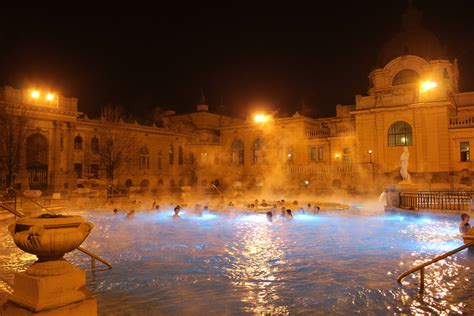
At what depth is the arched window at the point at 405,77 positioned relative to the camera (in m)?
38.5

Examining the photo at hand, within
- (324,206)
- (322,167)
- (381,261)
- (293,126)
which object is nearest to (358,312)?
(381,261)

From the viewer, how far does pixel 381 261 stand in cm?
918

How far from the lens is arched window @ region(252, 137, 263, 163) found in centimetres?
4953

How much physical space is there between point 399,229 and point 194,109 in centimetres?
4831

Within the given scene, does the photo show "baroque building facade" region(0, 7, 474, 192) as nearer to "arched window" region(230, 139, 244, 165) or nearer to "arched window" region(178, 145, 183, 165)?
"arched window" region(230, 139, 244, 165)

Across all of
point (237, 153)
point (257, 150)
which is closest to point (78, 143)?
point (237, 153)

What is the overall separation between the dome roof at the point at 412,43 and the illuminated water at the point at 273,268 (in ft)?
93.7

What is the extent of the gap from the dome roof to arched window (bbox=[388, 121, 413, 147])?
7263 millimetres

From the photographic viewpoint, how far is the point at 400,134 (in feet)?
124

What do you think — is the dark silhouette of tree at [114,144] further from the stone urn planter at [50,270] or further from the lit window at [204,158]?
the stone urn planter at [50,270]

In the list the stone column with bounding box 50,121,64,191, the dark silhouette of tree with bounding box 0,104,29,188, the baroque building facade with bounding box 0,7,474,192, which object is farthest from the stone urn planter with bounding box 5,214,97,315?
the stone column with bounding box 50,121,64,191

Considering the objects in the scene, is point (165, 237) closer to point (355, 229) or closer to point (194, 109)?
point (355, 229)

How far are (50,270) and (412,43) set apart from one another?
140 ft

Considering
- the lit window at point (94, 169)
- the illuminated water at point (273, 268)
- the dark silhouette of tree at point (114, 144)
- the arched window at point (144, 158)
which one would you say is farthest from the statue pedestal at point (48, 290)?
the arched window at point (144, 158)
